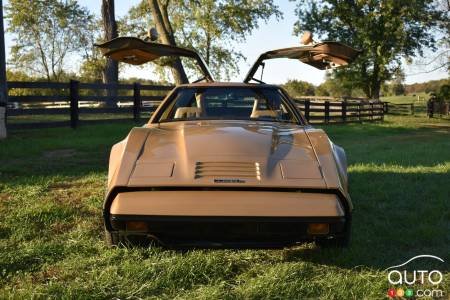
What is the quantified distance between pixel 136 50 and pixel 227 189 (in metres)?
1.94

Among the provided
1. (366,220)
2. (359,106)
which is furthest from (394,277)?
(359,106)

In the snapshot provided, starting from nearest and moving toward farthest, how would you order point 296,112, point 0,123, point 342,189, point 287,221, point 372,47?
1. point 287,221
2. point 342,189
3. point 296,112
4. point 0,123
5. point 372,47

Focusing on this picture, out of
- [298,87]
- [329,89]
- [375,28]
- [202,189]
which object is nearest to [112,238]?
[202,189]

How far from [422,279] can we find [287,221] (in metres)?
0.93

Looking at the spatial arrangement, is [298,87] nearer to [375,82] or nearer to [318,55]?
[375,82]

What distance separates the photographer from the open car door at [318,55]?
393cm

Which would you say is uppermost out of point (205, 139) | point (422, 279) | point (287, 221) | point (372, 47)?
point (372, 47)

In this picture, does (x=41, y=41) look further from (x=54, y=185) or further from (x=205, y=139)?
(x=205, y=139)

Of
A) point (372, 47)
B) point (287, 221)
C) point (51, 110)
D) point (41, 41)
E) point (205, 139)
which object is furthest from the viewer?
point (41, 41)

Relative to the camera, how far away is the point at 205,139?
3115 mm

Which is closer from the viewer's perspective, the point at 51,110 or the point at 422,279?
the point at 422,279

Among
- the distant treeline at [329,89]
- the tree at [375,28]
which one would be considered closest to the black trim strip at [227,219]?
the tree at [375,28]

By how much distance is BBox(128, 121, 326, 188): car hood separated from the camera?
8.87ft

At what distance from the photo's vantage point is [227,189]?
2.69 m
